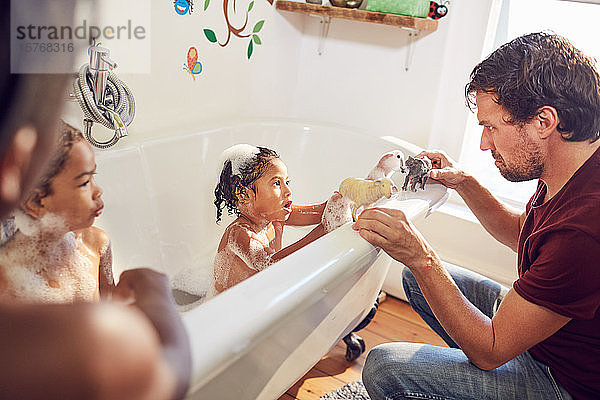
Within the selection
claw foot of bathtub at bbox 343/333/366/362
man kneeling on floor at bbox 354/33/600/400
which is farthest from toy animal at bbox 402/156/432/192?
claw foot of bathtub at bbox 343/333/366/362

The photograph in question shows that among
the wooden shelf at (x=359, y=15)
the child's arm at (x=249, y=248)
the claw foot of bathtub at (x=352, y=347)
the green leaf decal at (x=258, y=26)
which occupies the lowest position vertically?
the claw foot of bathtub at (x=352, y=347)

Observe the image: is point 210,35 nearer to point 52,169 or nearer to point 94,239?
point 94,239

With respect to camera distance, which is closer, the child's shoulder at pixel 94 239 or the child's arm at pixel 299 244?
the child's shoulder at pixel 94 239

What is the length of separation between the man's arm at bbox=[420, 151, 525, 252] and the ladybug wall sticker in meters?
0.87

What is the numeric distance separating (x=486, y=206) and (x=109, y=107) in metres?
1.14

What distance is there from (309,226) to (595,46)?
1.30m

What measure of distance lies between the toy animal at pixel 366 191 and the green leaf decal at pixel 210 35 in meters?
0.87

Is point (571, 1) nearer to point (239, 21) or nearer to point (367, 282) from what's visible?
point (239, 21)

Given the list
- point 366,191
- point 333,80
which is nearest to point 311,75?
point 333,80

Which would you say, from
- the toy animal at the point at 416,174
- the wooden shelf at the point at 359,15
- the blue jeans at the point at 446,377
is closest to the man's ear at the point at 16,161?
the blue jeans at the point at 446,377

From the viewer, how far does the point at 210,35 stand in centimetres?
212

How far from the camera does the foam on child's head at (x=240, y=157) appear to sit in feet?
5.32

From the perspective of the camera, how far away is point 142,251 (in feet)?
5.56

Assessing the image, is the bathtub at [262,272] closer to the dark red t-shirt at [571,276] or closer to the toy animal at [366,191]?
the toy animal at [366,191]
